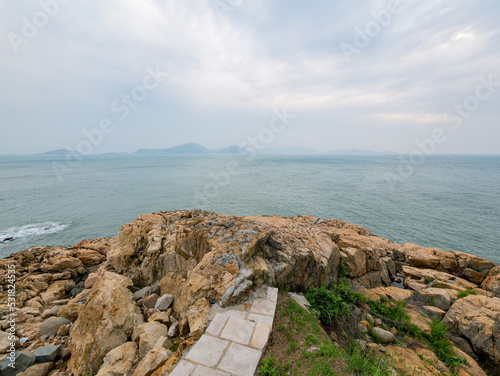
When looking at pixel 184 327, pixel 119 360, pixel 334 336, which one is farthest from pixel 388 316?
pixel 119 360

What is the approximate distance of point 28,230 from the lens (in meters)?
25.6

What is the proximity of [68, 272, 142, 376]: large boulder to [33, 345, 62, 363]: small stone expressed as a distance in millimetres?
377

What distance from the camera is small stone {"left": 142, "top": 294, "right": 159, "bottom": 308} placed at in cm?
733

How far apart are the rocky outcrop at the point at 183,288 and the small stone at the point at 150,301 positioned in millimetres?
33

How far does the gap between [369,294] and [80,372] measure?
38.0 ft

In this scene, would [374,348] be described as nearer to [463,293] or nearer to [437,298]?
[437,298]

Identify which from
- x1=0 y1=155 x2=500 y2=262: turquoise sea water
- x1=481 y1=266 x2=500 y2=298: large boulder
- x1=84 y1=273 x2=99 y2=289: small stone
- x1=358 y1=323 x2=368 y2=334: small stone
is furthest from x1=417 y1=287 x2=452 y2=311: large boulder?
x1=84 y1=273 x2=99 y2=289: small stone

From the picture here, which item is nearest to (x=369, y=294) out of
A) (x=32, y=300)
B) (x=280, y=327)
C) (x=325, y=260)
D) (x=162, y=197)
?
(x=325, y=260)

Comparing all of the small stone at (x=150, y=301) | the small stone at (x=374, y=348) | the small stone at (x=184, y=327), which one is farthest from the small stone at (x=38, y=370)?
the small stone at (x=374, y=348)

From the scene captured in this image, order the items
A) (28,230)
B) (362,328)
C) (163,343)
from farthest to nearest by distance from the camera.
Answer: (28,230)
(362,328)
(163,343)

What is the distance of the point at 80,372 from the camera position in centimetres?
577

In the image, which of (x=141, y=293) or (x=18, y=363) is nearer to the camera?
(x=18, y=363)

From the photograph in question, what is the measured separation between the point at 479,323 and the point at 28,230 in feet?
132

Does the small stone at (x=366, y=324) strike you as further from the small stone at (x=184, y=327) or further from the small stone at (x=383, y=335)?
the small stone at (x=184, y=327)
